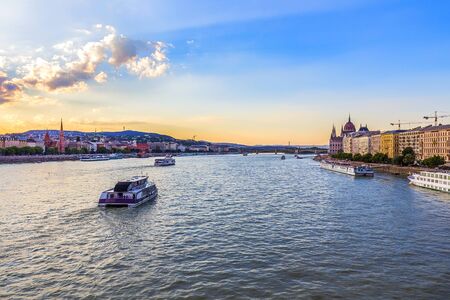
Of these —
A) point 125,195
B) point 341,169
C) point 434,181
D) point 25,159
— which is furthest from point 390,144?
point 25,159

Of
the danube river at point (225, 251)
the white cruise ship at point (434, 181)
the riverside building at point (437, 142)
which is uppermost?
the riverside building at point (437, 142)

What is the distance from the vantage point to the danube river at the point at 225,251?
42.8 feet

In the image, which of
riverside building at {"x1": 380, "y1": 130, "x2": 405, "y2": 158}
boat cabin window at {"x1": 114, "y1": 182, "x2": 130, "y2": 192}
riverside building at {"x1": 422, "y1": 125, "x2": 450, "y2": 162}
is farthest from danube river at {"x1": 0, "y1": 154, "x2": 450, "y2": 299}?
riverside building at {"x1": 380, "y1": 130, "x2": 405, "y2": 158}

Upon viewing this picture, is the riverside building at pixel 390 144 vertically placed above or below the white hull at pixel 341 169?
above

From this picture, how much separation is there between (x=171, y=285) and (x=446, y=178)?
3908 cm

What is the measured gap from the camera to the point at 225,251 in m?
17.2

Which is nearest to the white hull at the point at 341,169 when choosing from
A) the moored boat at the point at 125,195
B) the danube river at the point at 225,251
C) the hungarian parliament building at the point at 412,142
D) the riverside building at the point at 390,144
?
the hungarian parliament building at the point at 412,142

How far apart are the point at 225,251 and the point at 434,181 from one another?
120ft

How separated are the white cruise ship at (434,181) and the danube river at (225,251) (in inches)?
554

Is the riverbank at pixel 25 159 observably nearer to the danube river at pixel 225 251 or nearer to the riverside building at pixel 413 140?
the danube river at pixel 225 251

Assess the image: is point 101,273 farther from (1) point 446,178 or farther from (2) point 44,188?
(1) point 446,178

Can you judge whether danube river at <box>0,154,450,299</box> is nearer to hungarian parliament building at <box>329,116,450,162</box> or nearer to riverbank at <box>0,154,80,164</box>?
hungarian parliament building at <box>329,116,450,162</box>

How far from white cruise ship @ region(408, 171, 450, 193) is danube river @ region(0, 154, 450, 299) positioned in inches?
554

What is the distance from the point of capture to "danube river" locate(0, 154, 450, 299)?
13.0 metres
